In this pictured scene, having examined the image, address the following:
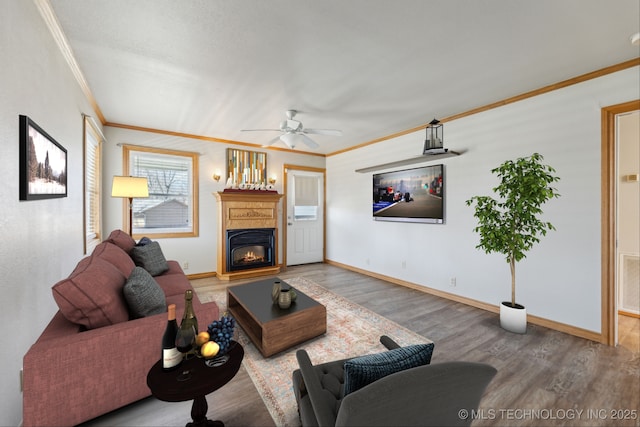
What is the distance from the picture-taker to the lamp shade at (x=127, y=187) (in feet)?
10.8

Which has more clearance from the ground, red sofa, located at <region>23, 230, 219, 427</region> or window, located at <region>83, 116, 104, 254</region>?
window, located at <region>83, 116, 104, 254</region>

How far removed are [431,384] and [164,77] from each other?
331 cm

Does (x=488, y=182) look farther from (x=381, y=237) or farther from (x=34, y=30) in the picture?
(x=34, y=30)

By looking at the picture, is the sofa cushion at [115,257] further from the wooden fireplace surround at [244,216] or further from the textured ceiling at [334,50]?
the wooden fireplace surround at [244,216]

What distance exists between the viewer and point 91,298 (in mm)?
1411

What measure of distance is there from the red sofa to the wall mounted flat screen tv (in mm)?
3642

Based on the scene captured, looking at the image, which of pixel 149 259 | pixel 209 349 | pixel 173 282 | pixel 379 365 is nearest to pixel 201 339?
pixel 209 349

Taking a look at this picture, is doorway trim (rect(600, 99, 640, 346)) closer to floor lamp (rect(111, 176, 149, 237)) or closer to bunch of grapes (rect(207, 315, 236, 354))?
bunch of grapes (rect(207, 315, 236, 354))

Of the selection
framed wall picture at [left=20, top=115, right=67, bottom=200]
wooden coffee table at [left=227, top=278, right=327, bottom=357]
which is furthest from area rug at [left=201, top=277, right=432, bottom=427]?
framed wall picture at [left=20, top=115, right=67, bottom=200]

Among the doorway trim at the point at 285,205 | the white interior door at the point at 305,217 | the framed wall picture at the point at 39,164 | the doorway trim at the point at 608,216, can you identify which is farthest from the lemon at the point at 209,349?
the white interior door at the point at 305,217

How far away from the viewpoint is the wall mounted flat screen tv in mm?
3867

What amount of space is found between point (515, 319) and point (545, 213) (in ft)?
3.99

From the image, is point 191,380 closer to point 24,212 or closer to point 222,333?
point 222,333

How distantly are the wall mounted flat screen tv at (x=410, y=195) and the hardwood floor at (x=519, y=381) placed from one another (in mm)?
1501
